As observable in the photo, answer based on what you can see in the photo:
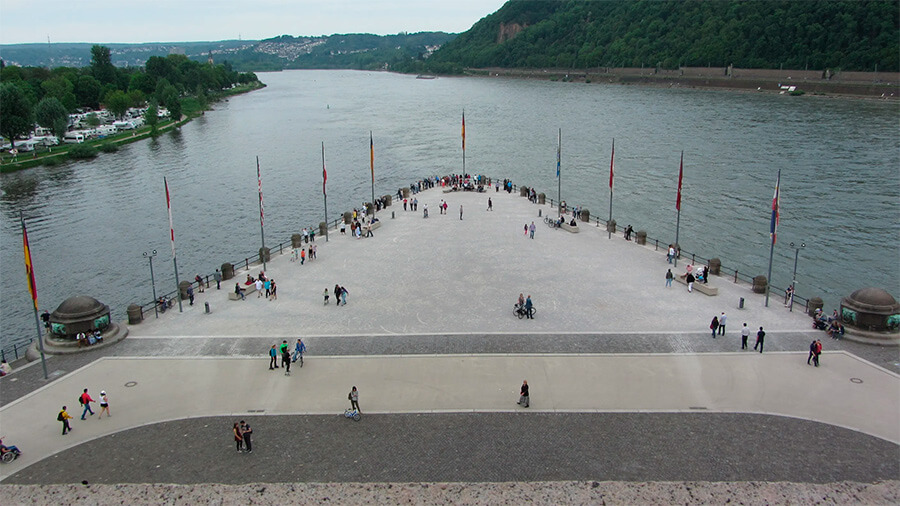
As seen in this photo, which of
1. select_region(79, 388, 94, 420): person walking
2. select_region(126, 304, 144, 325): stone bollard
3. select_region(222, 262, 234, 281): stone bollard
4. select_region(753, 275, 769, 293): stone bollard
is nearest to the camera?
select_region(79, 388, 94, 420): person walking

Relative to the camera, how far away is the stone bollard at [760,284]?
3045 centimetres

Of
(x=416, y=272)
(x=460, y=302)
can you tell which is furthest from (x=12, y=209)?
(x=460, y=302)

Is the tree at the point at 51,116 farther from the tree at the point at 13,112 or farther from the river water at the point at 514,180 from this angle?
the river water at the point at 514,180

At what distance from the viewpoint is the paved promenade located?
1859 cm

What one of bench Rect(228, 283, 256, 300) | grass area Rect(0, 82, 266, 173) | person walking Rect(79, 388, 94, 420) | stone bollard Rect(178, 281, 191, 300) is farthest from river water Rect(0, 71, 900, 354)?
person walking Rect(79, 388, 94, 420)

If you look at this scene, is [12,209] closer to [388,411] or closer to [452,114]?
[388,411]

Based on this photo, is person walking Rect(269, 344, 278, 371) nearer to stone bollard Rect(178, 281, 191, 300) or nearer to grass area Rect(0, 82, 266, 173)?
stone bollard Rect(178, 281, 191, 300)

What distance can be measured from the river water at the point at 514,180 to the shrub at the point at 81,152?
1.44 meters

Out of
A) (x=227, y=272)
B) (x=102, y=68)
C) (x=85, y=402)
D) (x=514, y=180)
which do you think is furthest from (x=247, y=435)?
(x=102, y=68)

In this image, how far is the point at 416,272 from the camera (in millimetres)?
33781

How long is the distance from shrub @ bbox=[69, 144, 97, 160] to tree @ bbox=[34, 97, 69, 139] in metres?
7.06

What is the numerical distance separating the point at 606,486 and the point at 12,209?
203 feet

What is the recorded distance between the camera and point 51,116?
3743 inches

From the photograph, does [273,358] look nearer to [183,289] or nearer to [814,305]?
[183,289]
